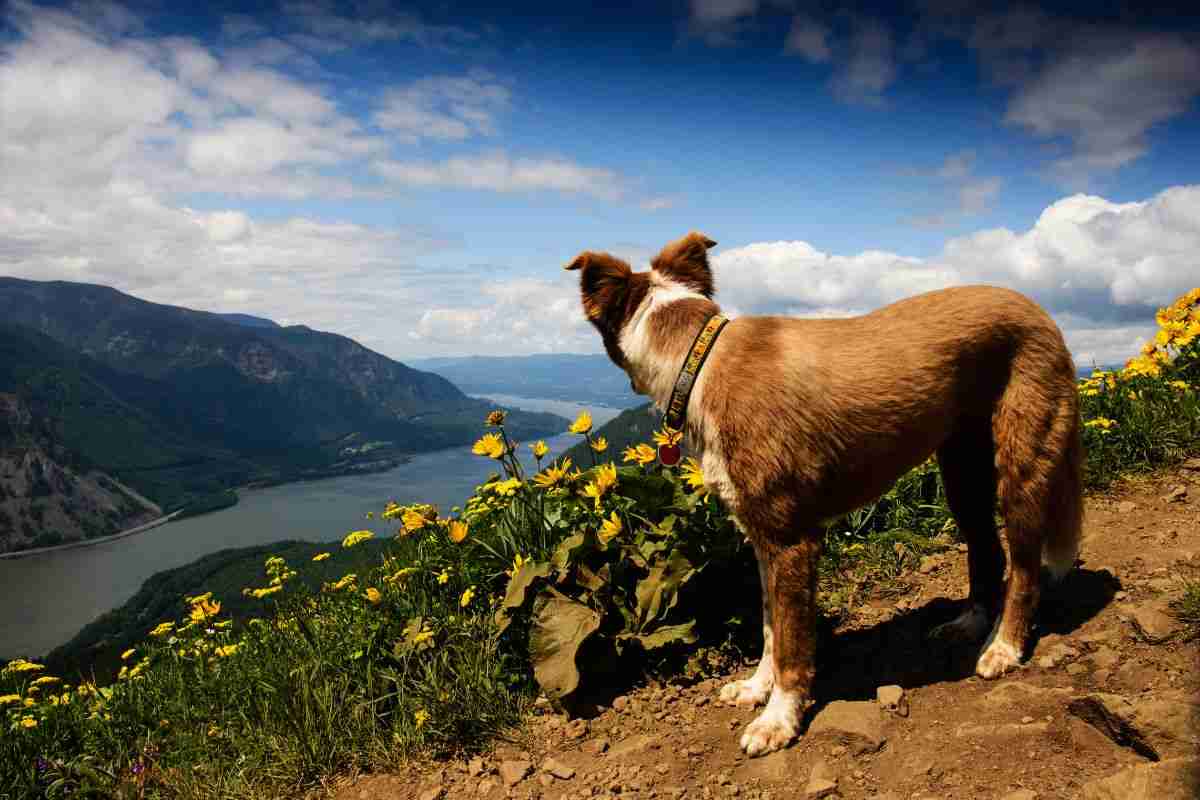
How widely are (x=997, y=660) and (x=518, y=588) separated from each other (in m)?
2.62

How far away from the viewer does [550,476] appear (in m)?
4.50

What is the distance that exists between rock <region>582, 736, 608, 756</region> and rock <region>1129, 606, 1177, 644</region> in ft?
9.09

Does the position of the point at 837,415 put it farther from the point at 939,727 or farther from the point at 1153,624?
the point at 1153,624

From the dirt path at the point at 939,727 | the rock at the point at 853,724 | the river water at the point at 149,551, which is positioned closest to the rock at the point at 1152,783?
the dirt path at the point at 939,727

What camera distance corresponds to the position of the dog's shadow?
370 cm

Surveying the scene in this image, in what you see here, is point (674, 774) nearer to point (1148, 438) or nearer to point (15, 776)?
point (15, 776)

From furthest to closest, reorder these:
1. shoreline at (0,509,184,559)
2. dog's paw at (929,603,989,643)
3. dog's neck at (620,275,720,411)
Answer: shoreline at (0,509,184,559), dog's paw at (929,603,989,643), dog's neck at (620,275,720,411)

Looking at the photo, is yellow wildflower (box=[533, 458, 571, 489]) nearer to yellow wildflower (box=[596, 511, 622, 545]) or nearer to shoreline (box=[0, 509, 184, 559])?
yellow wildflower (box=[596, 511, 622, 545])

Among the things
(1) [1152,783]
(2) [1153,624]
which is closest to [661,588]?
(1) [1152,783]

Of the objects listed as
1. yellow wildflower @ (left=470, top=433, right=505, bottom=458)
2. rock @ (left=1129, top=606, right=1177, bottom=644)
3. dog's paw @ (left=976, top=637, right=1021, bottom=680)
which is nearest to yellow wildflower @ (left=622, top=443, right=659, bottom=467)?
yellow wildflower @ (left=470, top=433, right=505, bottom=458)

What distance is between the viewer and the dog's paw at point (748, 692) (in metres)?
3.68

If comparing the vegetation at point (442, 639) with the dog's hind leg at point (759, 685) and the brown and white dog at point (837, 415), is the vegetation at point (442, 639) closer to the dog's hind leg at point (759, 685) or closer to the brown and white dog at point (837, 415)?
the dog's hind leg at point (759, 685)

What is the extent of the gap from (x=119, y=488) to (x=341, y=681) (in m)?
219

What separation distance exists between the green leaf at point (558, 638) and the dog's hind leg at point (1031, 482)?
6.97 feet
